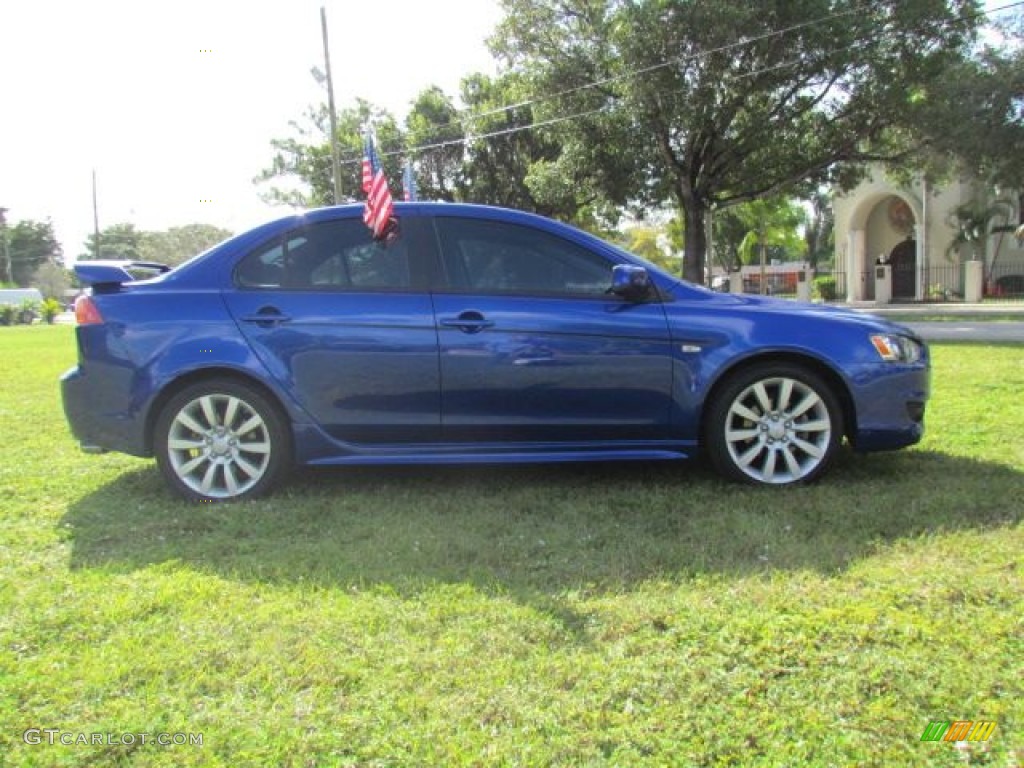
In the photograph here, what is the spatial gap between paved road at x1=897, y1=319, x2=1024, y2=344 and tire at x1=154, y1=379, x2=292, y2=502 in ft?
36.0

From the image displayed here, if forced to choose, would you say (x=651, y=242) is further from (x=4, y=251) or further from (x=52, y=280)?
(x=4, y=251)

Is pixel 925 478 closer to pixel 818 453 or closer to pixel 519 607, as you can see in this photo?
pixel 818 453

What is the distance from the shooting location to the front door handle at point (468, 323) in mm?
4258

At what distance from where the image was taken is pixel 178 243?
73438 millimetres

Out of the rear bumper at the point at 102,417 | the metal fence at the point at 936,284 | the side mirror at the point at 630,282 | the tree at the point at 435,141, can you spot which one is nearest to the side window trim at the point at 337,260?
the rear bumper at the point at 102,417

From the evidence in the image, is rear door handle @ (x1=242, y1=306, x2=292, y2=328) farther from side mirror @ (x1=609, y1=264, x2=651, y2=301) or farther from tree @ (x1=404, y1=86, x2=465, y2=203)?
tree @ (x1=404, y1=86, x2=465, y2=203)

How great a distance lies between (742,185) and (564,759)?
2286cm

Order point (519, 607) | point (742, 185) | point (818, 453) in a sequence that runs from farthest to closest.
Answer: point (742, 185), point (818, 453), point (519, 607)

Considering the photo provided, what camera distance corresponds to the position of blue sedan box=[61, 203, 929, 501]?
14.0 feet

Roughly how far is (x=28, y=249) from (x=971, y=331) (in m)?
91.9

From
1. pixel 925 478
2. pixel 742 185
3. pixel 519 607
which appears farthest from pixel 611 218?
pixel 519 607

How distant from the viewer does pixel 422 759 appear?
2.05 metres

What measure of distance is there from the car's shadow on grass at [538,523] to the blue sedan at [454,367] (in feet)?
0.78

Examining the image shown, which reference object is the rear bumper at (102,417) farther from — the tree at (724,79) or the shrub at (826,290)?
the shrub at (826,290)
